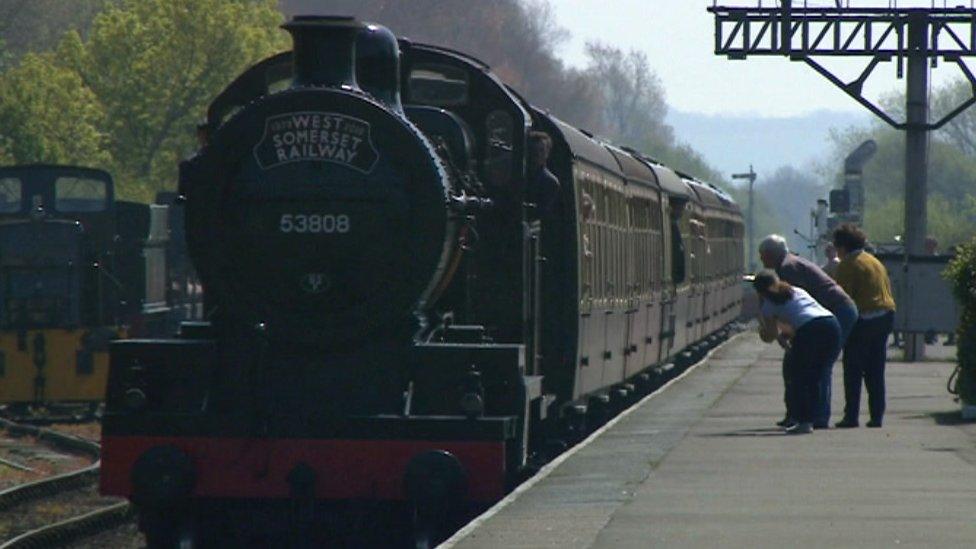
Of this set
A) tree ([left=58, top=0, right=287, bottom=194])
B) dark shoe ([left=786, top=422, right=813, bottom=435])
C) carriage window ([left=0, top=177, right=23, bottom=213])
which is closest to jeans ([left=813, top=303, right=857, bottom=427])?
dark shoe ([left=786, top=422, right=813, bottom=435])

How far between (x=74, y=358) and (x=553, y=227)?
14.5 meters

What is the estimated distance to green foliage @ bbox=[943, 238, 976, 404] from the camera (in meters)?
19.5

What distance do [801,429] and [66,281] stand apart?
44.9ft

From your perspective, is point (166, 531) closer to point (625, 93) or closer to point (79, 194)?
point (79, 194)

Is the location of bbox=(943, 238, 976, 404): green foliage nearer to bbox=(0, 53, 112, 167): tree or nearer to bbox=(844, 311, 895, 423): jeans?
bbox=(844, 311, 895, 423): jeans

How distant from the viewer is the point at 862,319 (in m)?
18.5

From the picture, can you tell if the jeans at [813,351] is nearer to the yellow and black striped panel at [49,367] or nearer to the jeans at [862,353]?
the jeans at [862,353]

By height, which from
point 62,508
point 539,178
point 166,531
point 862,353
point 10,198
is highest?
point 10,198

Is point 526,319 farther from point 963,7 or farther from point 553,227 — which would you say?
point 963,7

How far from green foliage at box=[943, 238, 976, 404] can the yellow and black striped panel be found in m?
12.5

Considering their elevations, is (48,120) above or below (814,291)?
above

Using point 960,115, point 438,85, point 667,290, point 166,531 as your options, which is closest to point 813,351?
point 438,85

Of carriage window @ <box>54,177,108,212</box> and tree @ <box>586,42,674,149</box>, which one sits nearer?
carriage window @ <box>54,177,108,212</box>

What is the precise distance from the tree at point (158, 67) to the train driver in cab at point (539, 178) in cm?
3986
